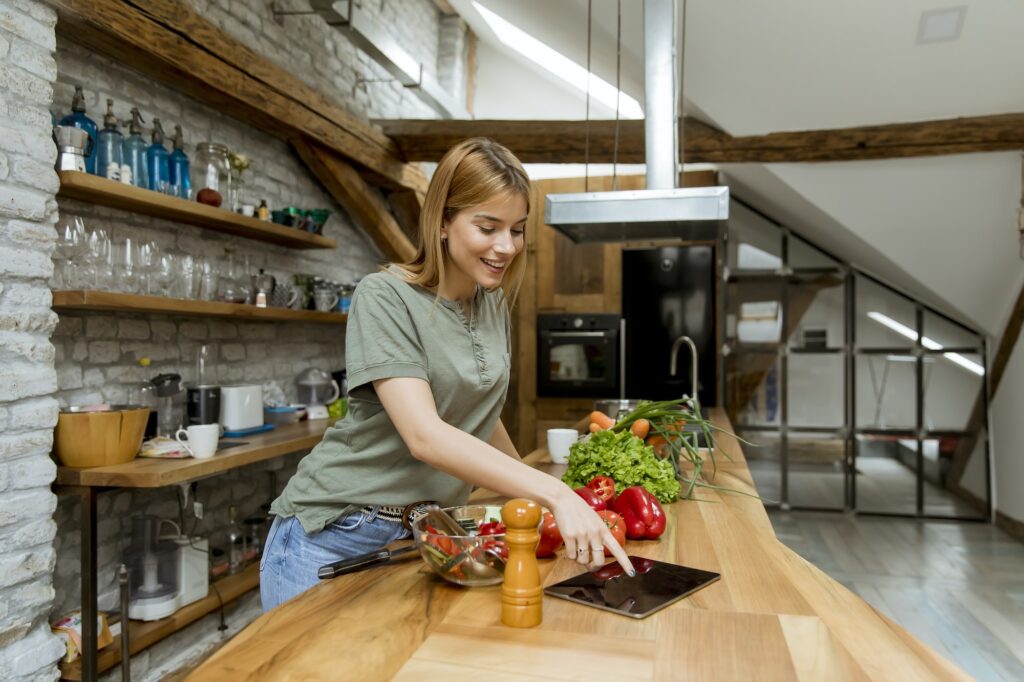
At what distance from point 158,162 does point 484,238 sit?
2.27 metres

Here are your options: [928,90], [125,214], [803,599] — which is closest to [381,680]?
[803,599]

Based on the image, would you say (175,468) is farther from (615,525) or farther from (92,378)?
(615,525)

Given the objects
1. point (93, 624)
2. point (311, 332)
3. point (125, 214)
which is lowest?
point (93, 624)

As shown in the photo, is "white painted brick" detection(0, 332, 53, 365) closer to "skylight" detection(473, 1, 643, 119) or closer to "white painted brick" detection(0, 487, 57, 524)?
"white painted brick" detection(0, 487, 57, 524)

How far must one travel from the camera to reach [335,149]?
4383 mm

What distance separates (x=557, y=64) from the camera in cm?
623

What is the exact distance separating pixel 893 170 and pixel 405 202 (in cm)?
325

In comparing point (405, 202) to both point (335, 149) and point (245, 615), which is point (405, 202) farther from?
point (245, 615)

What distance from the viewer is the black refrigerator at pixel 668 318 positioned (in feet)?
19.0

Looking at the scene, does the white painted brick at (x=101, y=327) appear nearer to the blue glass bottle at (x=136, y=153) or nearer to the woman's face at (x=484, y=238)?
the blue glass bottle at (x=136, y=153)

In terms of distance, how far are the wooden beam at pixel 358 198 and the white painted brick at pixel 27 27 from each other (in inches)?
69.6

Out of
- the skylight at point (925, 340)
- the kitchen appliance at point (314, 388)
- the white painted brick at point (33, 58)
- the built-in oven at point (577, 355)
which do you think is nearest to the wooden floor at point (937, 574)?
the skylight at point (925, 340)

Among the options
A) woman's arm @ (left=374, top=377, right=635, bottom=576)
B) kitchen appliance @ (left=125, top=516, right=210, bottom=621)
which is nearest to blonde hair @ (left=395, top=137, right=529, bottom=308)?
woman's arm @ (left=374, top=377, right=635, bottom=576)

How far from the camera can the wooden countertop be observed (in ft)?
2.94
